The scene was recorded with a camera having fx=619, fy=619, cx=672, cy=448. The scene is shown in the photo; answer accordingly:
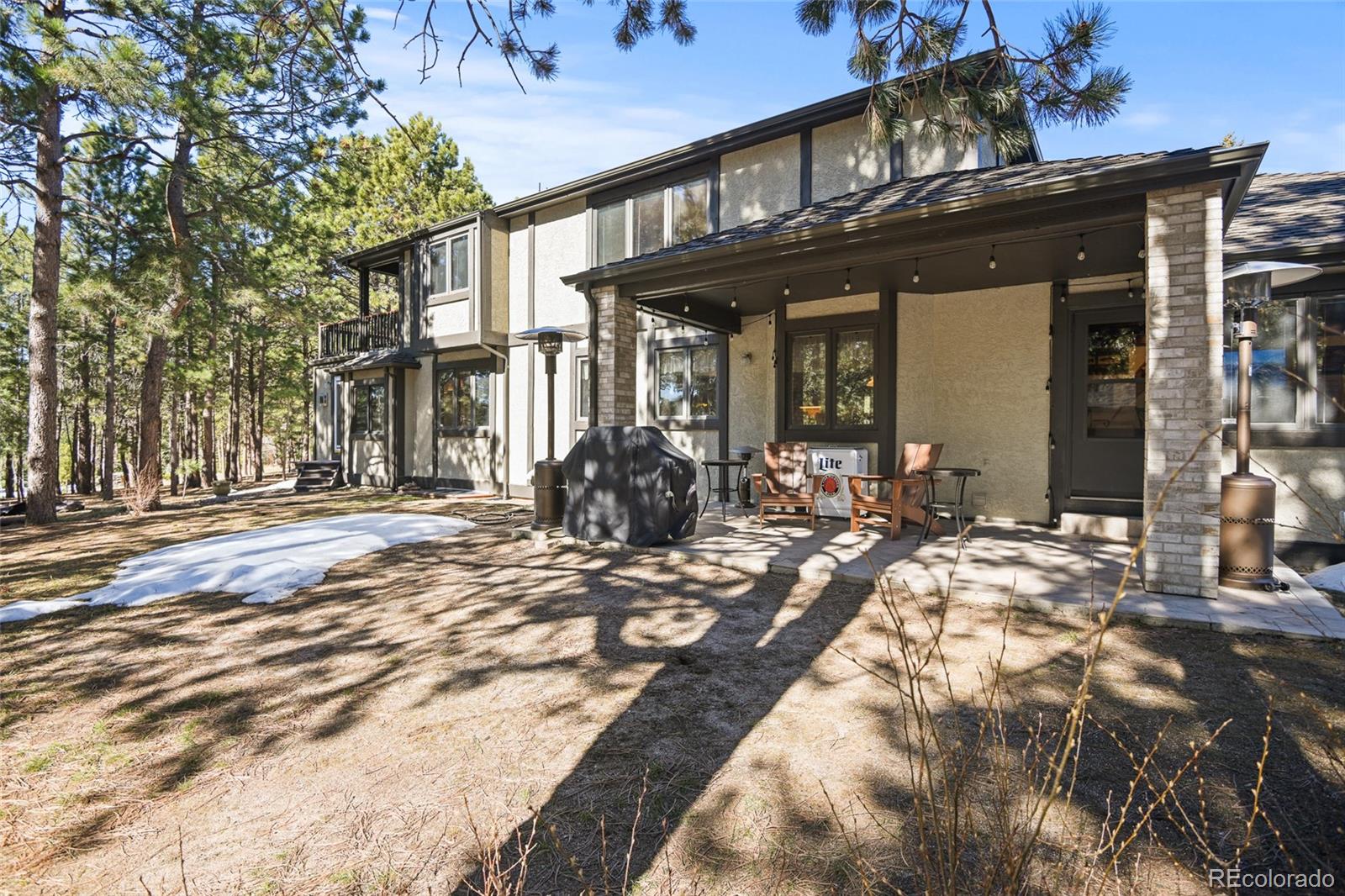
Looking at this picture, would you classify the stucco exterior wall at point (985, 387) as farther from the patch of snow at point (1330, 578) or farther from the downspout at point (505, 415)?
the downspout at point (505, 415)

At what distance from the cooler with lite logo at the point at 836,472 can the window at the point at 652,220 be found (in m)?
4.09

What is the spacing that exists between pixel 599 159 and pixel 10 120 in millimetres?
7475

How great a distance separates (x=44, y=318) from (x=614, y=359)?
380 inches

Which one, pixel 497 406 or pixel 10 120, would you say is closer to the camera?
pixel 10 120

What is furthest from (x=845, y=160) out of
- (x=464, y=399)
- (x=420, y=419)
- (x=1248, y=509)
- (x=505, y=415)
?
(x=420, y=419)

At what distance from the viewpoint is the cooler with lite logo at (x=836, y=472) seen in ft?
26.7

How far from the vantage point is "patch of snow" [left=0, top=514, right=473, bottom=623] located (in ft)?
16.9

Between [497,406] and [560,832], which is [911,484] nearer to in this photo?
[560,832]

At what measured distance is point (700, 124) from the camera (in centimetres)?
979

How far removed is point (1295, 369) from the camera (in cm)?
634

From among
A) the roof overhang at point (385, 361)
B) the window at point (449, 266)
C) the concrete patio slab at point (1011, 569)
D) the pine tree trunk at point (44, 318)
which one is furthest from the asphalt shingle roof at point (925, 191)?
the pine tree trunk at point (44, 318)

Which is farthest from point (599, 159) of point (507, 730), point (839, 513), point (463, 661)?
point (507, 730)

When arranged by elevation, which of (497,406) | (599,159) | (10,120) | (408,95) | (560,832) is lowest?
(560,832)

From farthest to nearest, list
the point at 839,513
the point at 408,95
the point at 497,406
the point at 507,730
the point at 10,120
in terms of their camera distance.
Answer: the point at 497,406 < the point at 839,513 < the point at 10,120 < the point at 408,95 < the point at 507,730
